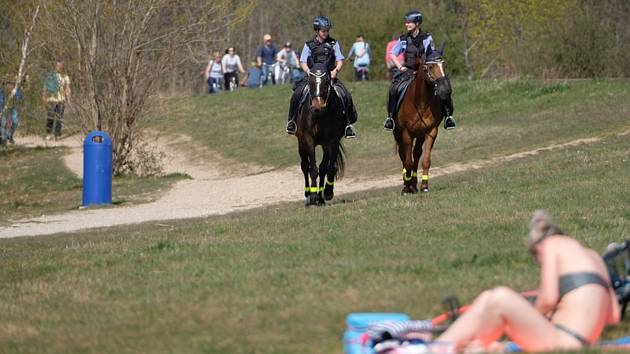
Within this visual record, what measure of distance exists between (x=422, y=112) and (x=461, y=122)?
16.9 m

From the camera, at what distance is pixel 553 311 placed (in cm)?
899

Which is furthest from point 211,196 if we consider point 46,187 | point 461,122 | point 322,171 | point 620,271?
point 620,271

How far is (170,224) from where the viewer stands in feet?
67.5

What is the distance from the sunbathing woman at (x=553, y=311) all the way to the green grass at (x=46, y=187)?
1594 cm

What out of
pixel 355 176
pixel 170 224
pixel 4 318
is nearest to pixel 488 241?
pixel 4 318

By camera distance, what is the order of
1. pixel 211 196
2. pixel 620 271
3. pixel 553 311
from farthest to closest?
1. pixel 211 196
2. pixel 620 271
3. pixel 553 311

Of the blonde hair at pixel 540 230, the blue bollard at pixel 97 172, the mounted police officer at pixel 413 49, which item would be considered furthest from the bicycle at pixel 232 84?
the blonde hair at pixel 540 230

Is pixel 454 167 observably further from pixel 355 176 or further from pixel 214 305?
pixel 214 305

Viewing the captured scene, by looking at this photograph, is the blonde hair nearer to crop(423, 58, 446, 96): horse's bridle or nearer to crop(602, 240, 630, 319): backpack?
crop(602, 240, 630, 319): backpack

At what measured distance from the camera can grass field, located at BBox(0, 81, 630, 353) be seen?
399 inches

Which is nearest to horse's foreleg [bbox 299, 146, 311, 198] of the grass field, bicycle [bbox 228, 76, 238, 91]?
the grass field

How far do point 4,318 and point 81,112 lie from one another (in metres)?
20.0

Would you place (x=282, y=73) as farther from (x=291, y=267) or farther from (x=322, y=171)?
(x=291, y=267)

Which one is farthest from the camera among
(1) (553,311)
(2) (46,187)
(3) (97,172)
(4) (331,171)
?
(2) (46,187)
